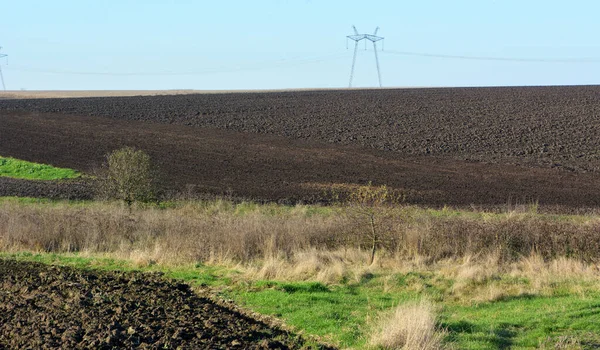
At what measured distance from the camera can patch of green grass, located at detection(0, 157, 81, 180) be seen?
3859 cm

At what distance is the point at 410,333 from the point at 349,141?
42.8m

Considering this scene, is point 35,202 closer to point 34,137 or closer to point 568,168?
point 34,137

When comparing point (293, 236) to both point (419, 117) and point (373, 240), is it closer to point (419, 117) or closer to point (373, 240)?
point (373, 240)

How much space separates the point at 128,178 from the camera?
2614cm

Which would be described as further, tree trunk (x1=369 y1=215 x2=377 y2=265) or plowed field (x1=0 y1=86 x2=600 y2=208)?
plowed field (x1=0 y1=86 x2=600 y2=208)

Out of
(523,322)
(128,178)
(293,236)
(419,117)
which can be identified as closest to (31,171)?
(128,178)

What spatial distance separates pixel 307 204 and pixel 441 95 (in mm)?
52462

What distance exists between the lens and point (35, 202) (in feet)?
95.6

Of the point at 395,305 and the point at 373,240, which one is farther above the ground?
the point at 395,305

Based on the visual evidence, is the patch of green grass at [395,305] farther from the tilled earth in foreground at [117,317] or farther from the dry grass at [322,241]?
the dry grass at [322,241]

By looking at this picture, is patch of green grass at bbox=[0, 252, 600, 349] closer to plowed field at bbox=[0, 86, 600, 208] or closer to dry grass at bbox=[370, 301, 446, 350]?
dry grass at bbox=[370, 301, 446, 350]

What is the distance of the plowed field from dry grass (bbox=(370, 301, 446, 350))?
21.5 metres

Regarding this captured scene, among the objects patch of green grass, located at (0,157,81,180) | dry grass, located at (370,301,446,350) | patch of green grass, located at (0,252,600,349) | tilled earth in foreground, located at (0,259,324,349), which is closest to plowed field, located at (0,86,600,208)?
patch of green grass, located at (0,157,81,180)

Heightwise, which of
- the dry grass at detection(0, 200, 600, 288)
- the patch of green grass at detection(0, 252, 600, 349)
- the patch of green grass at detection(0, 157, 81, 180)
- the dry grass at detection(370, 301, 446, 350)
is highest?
the dry grass at detection(370, 301, 446, 350)
